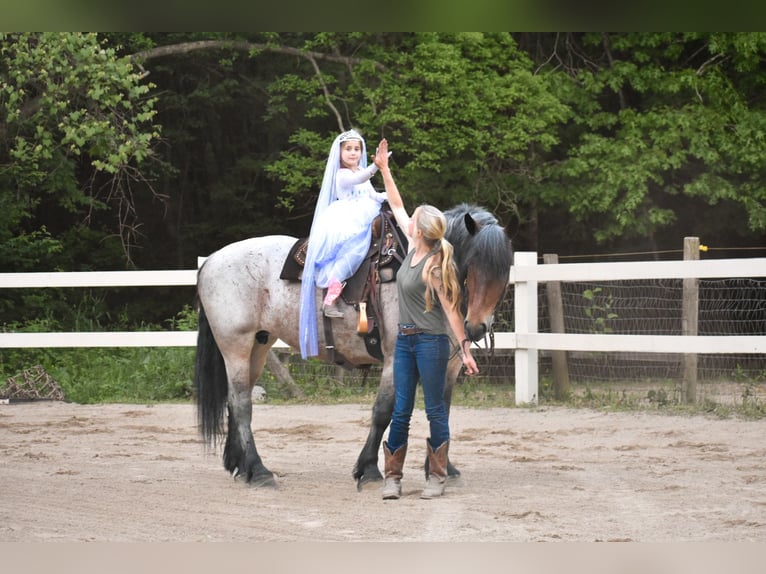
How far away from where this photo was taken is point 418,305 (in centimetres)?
542

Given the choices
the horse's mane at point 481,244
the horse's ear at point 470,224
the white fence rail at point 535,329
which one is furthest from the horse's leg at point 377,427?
the white fence rail at point 535,329

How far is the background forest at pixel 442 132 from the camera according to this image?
14117 mm

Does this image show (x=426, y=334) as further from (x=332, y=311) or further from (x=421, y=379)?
(x=332, y=311)

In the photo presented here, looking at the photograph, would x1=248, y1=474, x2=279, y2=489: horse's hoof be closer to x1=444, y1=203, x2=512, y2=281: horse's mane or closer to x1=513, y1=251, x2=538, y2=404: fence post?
x1=444, y1=203, x2=512, y2=281: horse's mane

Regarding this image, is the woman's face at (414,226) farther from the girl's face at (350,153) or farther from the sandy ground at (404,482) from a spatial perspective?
the sandy ground at (404,482)

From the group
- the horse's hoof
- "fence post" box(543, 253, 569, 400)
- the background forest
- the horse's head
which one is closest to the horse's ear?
the horse's head

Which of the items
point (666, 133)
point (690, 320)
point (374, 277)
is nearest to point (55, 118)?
point (666, 133)

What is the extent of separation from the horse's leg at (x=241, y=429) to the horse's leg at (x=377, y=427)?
22.1 inches

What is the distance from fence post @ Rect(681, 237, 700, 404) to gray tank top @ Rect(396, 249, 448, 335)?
13.8ft

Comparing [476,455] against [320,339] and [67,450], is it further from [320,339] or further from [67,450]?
[67,450]

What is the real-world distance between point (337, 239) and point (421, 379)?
1.04 metres

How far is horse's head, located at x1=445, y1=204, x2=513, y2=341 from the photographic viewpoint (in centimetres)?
542
